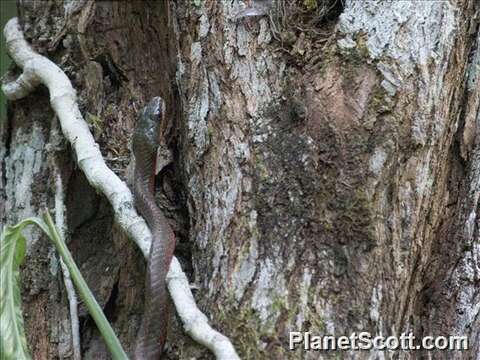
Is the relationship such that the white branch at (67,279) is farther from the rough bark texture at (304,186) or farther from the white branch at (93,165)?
the white branch at (93,165)

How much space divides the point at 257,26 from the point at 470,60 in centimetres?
90

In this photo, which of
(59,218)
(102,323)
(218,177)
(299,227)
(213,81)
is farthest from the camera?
(59,218)

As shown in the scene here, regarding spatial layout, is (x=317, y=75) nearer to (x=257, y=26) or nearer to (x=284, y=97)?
(x=284, y=97)

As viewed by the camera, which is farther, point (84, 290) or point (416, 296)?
point (416, 296)

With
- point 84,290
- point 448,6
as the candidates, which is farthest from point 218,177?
point 448,6

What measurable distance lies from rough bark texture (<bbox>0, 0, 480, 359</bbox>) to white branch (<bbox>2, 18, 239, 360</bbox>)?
0.21ft

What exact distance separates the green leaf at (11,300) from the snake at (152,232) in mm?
448

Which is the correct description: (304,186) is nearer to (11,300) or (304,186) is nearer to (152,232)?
(152,232)

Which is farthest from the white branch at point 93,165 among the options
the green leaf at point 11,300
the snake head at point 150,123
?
the green leaf at point 11,300

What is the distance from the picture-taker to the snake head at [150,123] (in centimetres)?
304

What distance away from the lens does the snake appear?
8.32 feet

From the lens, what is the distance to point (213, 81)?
2.83 metres

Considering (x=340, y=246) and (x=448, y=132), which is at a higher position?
(x=448, y=132)

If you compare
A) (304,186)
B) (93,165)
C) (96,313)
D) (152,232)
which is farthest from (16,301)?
(304,186)
